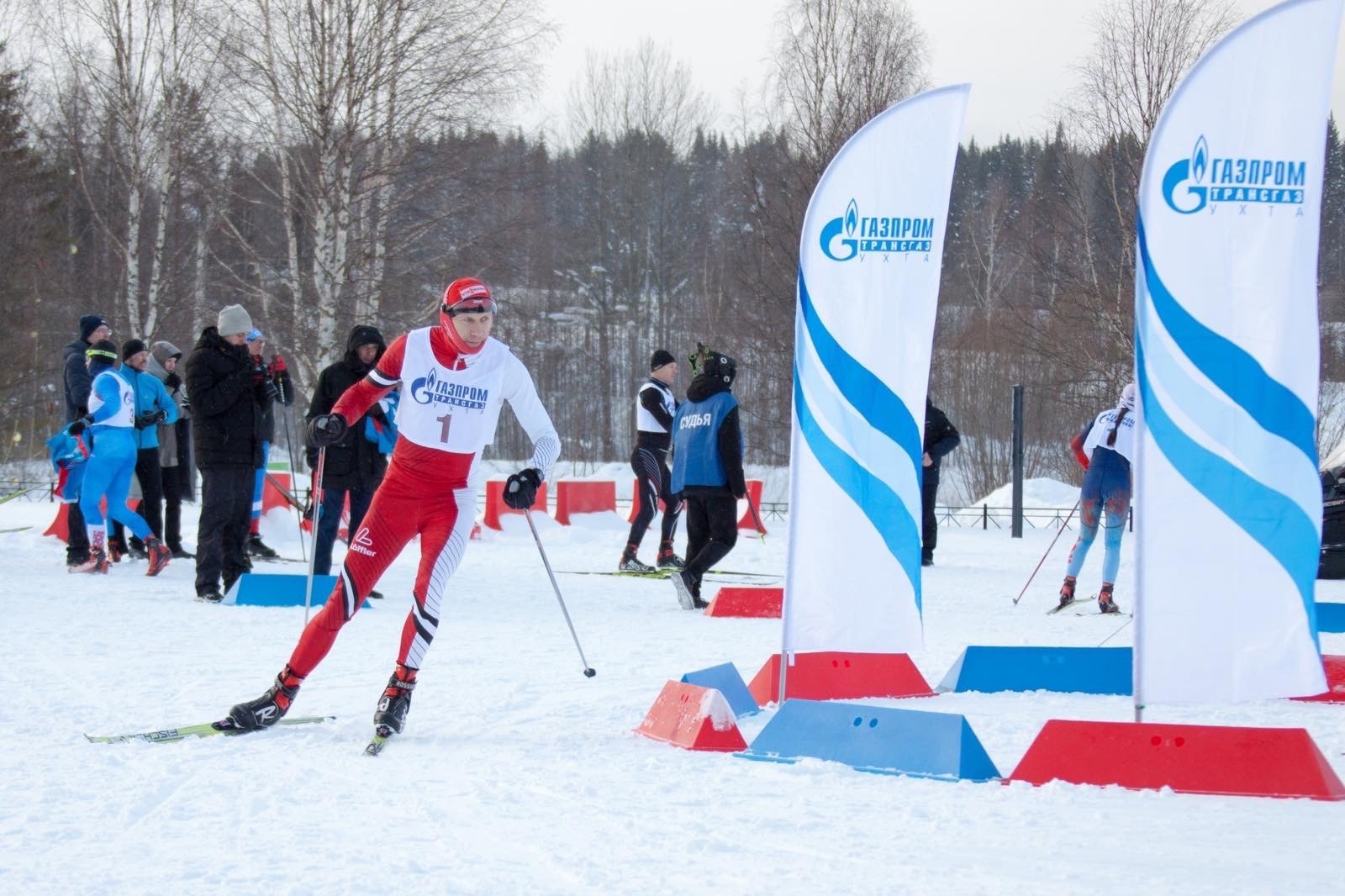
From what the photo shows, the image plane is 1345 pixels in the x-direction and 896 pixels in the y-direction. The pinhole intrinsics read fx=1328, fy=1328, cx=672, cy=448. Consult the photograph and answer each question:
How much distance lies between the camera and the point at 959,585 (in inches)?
445

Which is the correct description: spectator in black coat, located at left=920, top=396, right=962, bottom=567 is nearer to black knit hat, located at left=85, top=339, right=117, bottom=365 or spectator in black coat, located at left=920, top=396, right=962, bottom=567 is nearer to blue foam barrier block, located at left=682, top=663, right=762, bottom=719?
black knit hat, located at left=85, top=339, right=117, bottom=365

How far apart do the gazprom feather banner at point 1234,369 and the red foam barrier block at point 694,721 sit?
143cm

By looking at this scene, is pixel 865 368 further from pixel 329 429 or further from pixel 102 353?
pixel 102 353

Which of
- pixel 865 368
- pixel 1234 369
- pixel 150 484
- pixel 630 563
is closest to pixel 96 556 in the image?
pixel 150 484

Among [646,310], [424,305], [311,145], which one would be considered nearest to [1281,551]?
[311,145]

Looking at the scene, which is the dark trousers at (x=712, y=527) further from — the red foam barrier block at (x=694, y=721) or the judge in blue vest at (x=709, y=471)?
the red foam barrier block at (x=694, y=721)

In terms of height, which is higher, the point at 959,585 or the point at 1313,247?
the point at 1313,247

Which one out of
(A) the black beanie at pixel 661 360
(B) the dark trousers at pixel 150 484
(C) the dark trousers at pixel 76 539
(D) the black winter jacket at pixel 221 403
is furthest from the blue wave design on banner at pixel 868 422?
(C) the dark trousers at pixel 76 539

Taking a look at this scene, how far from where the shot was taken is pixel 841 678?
5871 millimetres

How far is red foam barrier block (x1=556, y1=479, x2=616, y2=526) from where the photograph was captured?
17812mm

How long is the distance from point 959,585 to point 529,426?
6.65 meters

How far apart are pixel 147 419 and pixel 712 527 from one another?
16.1 ft

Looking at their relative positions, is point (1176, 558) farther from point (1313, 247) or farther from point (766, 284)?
point (766, 284)

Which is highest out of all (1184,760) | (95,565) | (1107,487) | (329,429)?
(329,429)
